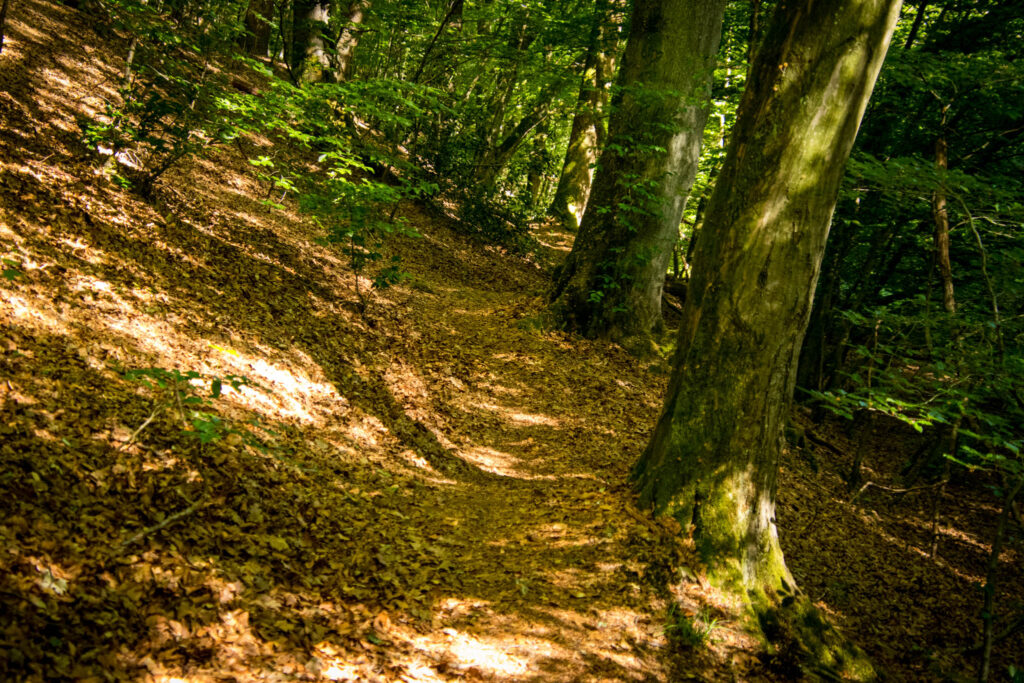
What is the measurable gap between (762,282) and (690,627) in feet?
7.66

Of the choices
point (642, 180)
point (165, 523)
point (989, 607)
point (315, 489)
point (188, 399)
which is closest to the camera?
point (188, 399)

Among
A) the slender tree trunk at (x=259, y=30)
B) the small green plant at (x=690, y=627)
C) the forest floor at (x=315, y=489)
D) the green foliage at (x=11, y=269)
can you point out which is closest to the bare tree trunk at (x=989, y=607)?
the forest floor at (x=315, y=489)

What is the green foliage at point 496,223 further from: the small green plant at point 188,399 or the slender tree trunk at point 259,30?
the small green plant at point 188,399

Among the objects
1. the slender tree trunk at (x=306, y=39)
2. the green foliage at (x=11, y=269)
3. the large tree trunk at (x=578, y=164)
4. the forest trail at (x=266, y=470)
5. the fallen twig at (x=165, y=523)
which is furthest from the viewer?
the large tree trunk at (x=578, y=164)

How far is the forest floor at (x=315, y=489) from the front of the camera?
2.82 m

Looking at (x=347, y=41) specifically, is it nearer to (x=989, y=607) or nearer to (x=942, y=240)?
(x=942, y=240)

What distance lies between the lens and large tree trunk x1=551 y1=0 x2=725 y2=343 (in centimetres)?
866

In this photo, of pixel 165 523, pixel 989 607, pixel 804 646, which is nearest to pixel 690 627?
pixel 804 646

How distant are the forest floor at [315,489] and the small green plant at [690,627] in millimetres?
18

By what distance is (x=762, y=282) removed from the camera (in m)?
3.99

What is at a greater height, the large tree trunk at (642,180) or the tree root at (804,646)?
the large tree trunk at (642,180)

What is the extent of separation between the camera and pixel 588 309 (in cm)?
954

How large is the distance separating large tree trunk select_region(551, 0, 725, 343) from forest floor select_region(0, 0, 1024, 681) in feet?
2.72

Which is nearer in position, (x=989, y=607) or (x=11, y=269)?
(x=11, y=269)
